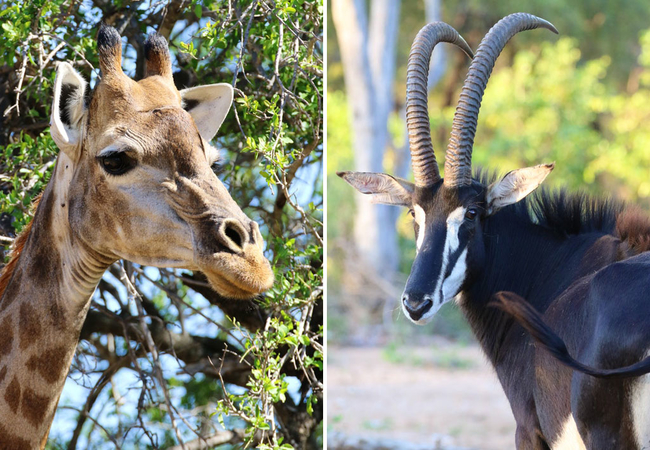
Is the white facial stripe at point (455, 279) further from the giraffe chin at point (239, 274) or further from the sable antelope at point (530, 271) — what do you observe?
the giraffe chin at point (239, 274)

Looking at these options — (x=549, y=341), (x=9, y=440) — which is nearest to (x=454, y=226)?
(x=549, y=341)

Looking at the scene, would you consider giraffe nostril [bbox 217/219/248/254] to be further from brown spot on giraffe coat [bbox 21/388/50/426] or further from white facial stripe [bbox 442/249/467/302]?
white facial stripe [bbox 442/249/467/302]

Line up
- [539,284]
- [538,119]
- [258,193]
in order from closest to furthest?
[539,284]
[258,193]
[538,119]

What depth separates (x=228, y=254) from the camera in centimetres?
278

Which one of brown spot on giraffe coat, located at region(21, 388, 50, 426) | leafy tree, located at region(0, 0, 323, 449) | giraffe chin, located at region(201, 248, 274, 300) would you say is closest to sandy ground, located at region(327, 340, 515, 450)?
leafy tree, located at region(0, 0, 323, 449)

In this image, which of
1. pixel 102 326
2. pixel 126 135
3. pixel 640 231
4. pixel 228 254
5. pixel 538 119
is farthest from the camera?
pixel 538 119

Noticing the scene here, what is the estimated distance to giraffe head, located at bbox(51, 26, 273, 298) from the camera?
2.83 metres

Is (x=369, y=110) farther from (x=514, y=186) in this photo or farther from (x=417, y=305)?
(x=417, y=305)

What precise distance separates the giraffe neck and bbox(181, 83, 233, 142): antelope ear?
0.69m

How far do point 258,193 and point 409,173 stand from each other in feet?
36.8

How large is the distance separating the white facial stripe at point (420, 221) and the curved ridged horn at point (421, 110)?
0.15m

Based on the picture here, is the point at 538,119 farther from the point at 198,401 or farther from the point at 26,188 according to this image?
the point at 26,188

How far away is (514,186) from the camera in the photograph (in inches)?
171

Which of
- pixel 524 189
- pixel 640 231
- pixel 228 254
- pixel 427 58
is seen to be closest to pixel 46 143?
pixel 228 254
